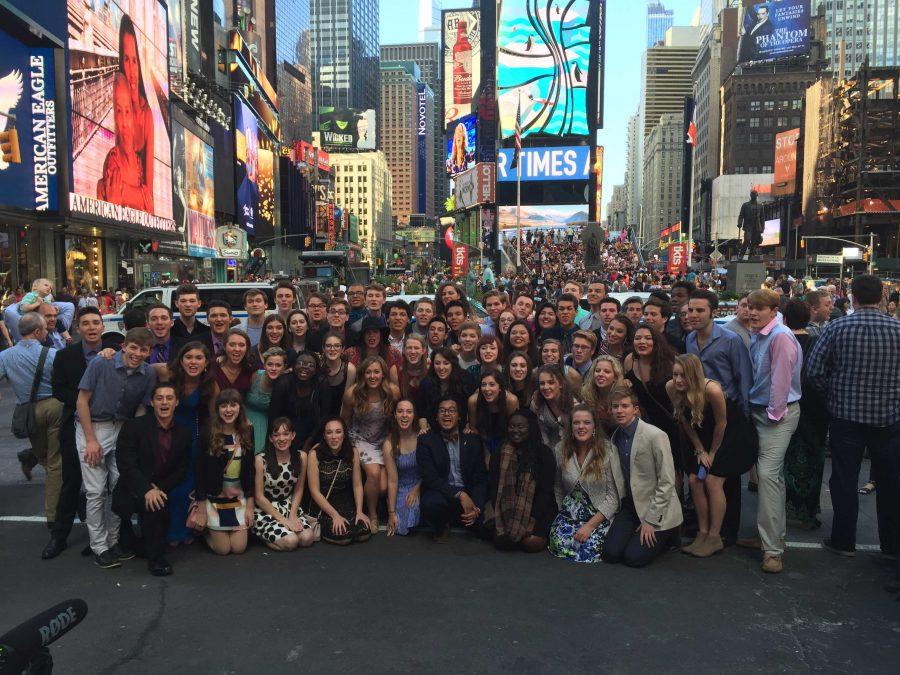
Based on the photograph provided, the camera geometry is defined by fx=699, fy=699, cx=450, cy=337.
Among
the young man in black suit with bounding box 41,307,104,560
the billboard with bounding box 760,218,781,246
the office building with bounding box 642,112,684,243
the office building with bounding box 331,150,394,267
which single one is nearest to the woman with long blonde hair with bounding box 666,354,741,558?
the young man in black suit with bounding box 41,307,104,560

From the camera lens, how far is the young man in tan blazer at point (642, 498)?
5332 mm

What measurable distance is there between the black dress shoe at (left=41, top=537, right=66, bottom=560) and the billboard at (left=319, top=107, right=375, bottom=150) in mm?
188617

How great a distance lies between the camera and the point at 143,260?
1409 inches

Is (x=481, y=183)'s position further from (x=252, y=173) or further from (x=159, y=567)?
(x=159, y=567)

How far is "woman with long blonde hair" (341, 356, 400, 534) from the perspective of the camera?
617 cm

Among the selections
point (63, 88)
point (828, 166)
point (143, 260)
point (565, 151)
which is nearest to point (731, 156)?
point (828, 166)

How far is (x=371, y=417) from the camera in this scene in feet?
20.6

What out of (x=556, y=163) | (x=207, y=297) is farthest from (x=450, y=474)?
(x=556, y=163)

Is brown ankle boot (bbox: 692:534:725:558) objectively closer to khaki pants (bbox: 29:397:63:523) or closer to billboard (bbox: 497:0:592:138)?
khaki pants (bbox: 29:397:63:523)

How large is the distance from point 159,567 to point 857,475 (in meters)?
5.35

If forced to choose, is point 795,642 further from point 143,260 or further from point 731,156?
point 731,156

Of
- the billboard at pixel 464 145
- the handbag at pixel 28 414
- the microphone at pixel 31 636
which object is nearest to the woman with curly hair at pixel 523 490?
the microphone at pixel 31 636

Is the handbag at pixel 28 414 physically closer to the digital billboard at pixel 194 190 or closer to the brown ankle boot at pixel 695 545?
the brown ankle boot at pixel 695 545

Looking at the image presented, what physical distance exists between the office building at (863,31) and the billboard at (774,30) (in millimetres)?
54340
